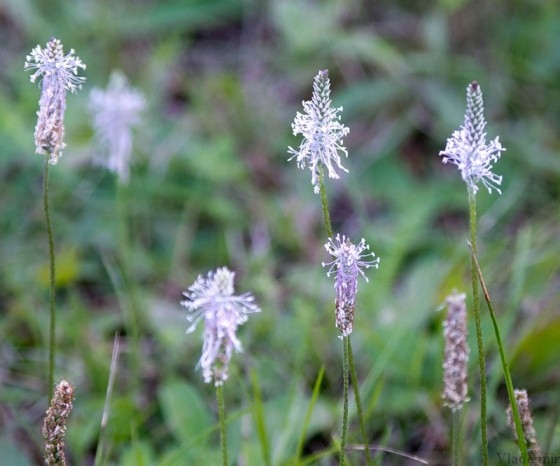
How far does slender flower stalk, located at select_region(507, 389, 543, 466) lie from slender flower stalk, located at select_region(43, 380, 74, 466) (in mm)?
821

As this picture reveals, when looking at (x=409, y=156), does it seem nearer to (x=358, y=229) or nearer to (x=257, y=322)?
(x=358, y=229)

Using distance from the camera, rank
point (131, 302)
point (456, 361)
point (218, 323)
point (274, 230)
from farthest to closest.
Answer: point (274, 230)
point (131, 302)
point (456, 361)
point (218, 323)

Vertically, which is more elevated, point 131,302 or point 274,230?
point 274,230

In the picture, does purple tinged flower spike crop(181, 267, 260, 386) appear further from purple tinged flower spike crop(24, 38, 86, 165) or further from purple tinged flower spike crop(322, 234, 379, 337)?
purple tinged flower spike crop(24, 38, 86, 165)

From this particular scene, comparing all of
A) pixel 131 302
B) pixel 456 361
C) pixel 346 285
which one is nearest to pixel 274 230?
pixel 131 302

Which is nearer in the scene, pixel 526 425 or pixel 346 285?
pixel 346 285

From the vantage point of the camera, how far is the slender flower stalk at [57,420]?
138cm

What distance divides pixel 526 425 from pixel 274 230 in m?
2.03

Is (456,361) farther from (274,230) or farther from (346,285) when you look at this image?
(274,230)

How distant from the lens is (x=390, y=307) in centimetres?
280

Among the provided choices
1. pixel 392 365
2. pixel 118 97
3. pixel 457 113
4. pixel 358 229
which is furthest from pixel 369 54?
pixel 392 365

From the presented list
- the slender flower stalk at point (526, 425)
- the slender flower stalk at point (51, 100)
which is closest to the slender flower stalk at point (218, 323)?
the slender flower stalk at point (51, 100)

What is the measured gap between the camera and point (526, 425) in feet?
5.15

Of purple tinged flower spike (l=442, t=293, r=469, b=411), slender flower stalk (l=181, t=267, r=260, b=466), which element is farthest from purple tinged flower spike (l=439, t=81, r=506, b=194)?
slender flower stalk (l=181, t=267, r=260, b=466)
